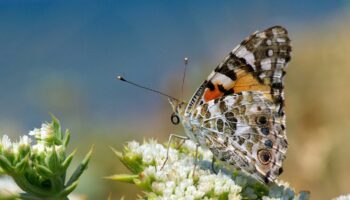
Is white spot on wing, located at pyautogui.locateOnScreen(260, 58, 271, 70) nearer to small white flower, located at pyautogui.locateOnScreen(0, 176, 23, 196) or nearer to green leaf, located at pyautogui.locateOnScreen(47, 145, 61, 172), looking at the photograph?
green leaf, located at pyautogui.locateOnScreen(47, 145, 61, 172)

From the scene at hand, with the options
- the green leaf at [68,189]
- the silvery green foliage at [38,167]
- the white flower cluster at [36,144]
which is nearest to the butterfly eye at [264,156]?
the silvery green foliage at [38,167]

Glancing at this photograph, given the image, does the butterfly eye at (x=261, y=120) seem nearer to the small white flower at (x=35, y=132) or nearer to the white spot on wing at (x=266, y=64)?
the white spot on wing at (x=266, y=64)

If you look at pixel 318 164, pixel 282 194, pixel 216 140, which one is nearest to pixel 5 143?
pixel 216 140

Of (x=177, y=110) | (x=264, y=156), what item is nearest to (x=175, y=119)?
(x=177, y=110)

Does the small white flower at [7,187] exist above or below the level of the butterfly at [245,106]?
below

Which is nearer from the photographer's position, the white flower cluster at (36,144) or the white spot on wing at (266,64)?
the white flower cluster at (36,144)

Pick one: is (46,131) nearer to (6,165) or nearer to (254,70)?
(6,165)

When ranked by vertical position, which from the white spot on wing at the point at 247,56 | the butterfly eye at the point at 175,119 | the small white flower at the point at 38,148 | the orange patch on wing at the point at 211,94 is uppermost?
the white spot on wing at the point at 247,56
